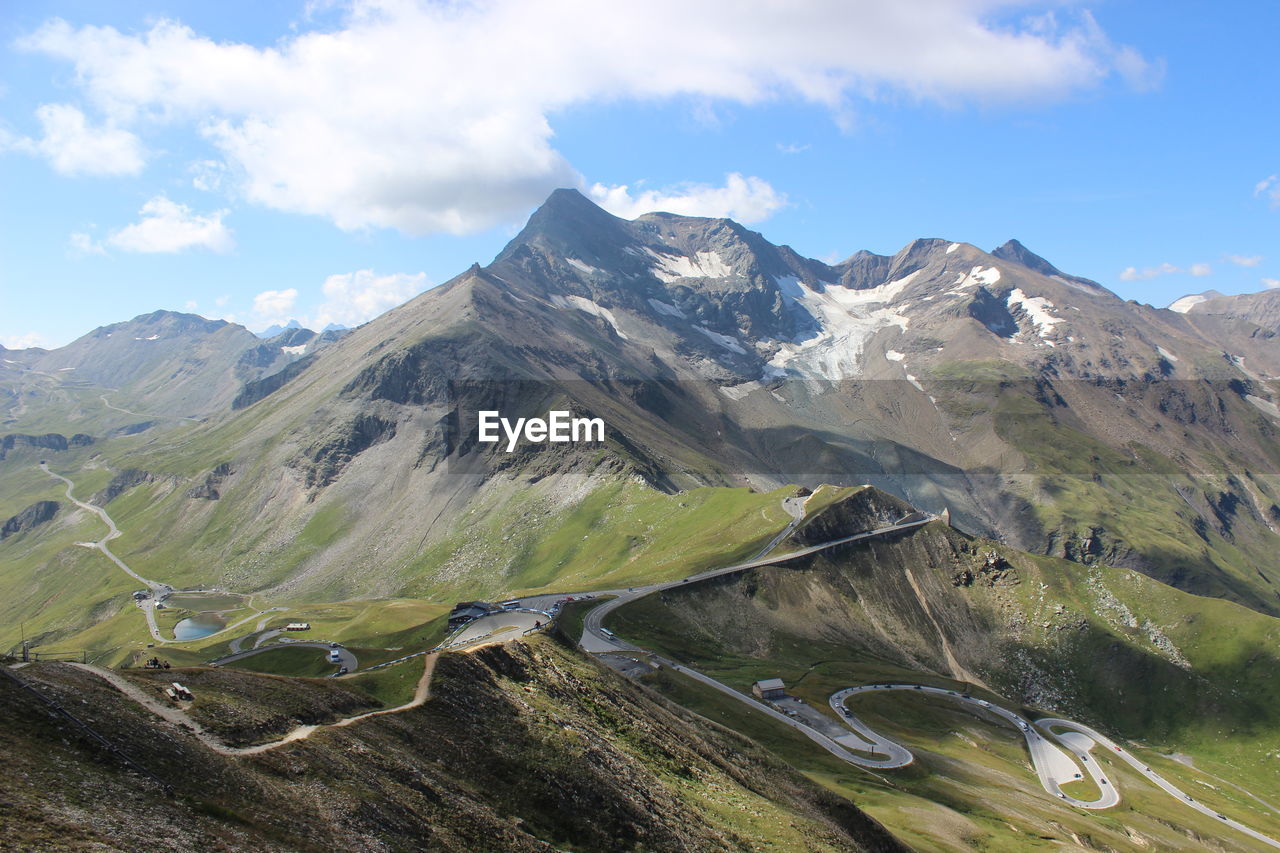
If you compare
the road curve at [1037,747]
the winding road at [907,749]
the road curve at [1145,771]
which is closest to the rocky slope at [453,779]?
the winding road at [907,749]

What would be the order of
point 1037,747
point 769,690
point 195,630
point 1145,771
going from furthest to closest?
point 195,630 < point 1145,771 < point 1037,747 < point 769,690

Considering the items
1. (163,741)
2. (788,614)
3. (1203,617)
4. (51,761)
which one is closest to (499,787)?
(163,741)

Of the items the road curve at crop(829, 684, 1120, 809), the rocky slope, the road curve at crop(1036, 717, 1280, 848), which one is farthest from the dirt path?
the road curve at crop(1036, 717, 1280, 848)

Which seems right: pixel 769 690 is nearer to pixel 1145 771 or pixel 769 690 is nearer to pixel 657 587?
pixel 657 587

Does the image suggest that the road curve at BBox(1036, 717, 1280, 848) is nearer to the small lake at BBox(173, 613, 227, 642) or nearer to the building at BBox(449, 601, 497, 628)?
the building at BBox(449, 601, 497, 628)

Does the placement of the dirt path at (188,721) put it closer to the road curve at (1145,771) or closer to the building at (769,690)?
the building at (769,690)

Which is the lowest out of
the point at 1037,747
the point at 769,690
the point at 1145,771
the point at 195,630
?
the point at 1145,771

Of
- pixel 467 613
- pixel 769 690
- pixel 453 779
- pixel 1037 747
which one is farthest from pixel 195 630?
pixel 1037 747

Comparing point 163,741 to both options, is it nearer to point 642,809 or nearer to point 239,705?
point 239,705
